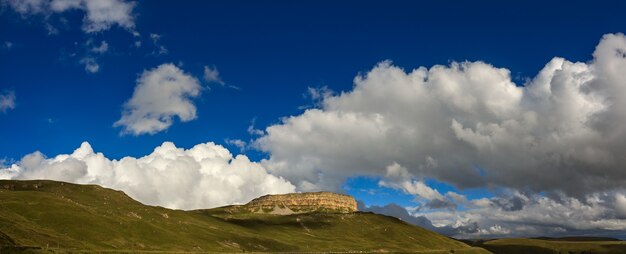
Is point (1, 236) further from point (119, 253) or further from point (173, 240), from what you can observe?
point (173, 240)

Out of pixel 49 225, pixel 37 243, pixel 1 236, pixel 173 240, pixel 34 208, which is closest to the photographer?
pixel 1 236

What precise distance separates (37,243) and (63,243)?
12725 mm

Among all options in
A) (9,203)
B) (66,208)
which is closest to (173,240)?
(66,208)

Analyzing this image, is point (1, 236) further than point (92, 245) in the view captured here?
No

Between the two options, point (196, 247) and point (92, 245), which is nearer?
point (92, 245)

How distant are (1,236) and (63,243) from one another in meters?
30.7

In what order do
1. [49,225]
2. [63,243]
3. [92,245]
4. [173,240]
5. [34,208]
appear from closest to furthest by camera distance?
[63,243]
[92,245]
[49,225]
[34,208]
[173,240]

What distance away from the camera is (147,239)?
189 metres

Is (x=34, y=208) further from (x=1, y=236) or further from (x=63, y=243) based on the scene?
(x=1, y=236)

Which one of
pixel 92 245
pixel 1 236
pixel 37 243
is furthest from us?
pixel 92 245

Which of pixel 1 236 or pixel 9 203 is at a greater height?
pixel 9 203

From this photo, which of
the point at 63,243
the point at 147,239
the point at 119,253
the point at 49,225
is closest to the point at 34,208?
the point at 49,225

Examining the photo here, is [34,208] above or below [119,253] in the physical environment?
above

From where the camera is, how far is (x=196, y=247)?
Result: 19725 cm
